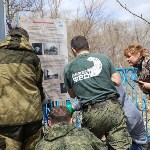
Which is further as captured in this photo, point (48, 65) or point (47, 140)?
point (48, 65)

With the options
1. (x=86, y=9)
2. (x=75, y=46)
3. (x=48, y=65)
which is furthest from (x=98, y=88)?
(x=86, y=9)

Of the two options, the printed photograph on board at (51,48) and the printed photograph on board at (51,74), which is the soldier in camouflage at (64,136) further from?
the printed photograph on board at (51,48)

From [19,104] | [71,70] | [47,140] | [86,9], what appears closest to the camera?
[47,140]

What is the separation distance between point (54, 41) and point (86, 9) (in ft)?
27.4

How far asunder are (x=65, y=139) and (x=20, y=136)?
799 mm

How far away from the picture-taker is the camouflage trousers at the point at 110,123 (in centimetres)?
376

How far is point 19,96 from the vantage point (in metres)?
3.62

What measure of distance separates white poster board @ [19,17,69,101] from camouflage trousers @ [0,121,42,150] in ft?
2.85

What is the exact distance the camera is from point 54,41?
474 centimetres

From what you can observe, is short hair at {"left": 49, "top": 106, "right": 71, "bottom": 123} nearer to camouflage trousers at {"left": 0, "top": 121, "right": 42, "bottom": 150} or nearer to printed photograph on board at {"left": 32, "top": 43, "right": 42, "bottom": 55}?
camouflage trousers at {"left": 0, "top": 121, "right": 42, "bottom": 150}

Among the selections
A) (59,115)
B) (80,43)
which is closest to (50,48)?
(80,43)

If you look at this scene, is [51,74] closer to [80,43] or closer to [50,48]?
[50,48]

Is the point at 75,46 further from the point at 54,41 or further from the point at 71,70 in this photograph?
the point at 54,41

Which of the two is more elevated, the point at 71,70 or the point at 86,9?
the point at 86,9
